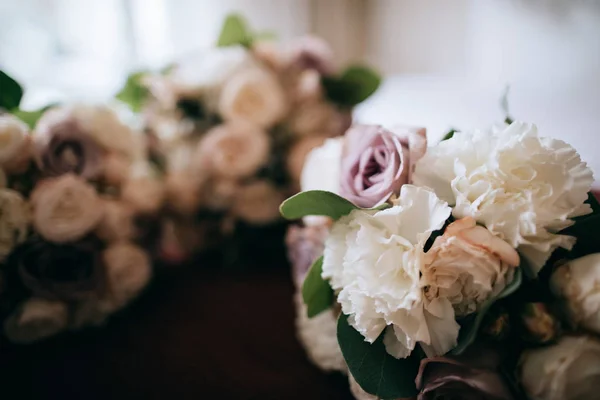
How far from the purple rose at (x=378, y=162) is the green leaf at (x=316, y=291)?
0.30 ft

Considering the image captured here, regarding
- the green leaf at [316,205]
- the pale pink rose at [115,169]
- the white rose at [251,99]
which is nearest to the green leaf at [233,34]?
the white rose at [251,99]

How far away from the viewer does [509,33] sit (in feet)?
3.18

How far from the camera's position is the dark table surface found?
1.97ft

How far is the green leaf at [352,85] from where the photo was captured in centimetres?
88

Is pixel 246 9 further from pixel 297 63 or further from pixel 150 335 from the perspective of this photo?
pixel 150 335

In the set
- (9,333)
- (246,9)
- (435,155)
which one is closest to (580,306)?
(435,155)

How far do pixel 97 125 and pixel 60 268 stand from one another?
8.5 inches

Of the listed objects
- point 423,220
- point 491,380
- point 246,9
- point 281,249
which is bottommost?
point 281,249

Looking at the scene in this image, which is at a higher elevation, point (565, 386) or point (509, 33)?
point (509, 33)

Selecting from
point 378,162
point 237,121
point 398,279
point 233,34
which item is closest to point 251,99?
point 237,121

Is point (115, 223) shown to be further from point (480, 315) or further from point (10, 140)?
point (480, 315)

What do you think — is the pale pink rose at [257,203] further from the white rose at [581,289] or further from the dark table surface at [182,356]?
the white rose at [581,289]

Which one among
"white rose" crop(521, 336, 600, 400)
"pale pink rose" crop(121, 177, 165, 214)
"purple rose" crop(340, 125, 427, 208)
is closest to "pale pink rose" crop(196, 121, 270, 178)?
"pale pink rose" crop(121, 177, 165, 214)

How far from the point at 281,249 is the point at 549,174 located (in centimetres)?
64
